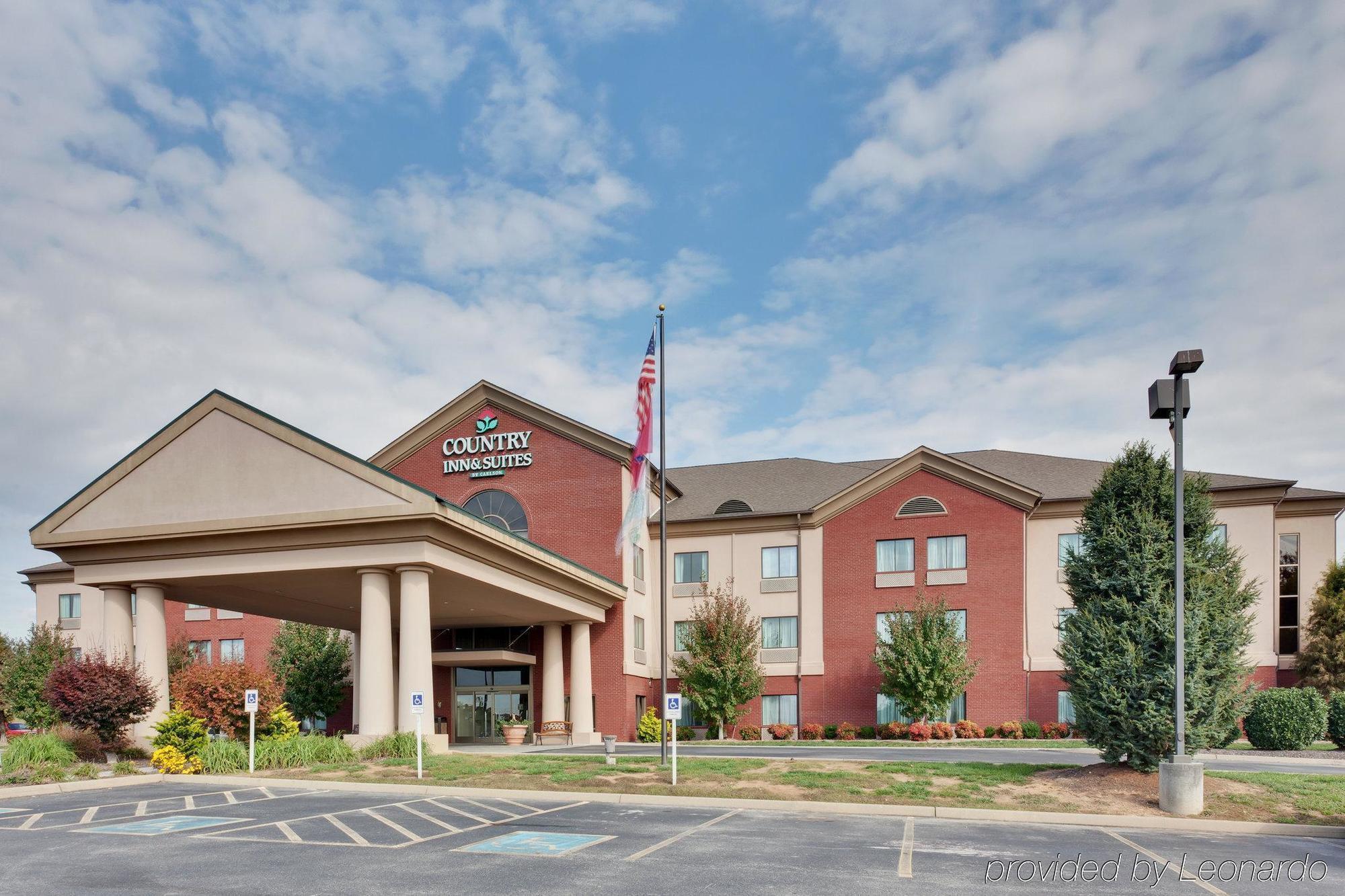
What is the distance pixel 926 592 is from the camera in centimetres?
4219

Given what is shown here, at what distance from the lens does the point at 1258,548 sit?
39.3 m

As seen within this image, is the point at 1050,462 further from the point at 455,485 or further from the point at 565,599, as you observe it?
the point at 455,485

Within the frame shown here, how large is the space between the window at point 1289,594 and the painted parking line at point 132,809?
3748 cm

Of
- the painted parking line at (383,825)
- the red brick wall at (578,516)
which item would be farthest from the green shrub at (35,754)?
the red brick wall at (578,516)

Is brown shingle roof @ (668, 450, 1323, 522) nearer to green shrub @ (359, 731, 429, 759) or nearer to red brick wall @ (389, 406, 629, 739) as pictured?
red brick wall @ (389, 406, 629, 739)

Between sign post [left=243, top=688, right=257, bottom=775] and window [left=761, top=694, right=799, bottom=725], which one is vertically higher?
sign post [left=243, top=688, right=257, bottom=775]

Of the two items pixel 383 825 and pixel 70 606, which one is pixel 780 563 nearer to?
pixel 383 825

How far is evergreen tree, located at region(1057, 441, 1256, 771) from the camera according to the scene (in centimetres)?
1870

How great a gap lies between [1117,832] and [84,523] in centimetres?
2844

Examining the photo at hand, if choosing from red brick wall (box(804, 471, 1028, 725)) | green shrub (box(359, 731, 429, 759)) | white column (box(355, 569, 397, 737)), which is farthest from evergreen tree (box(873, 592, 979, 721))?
white column (box(355, 569, 397, 737))

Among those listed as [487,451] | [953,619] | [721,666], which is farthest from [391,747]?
[953,619]

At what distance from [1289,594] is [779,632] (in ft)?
68.6

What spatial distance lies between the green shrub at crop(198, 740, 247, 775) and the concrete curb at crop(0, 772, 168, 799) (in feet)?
2.97

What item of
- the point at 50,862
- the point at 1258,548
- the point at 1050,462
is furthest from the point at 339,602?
the point at 1258,548
